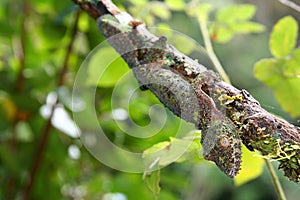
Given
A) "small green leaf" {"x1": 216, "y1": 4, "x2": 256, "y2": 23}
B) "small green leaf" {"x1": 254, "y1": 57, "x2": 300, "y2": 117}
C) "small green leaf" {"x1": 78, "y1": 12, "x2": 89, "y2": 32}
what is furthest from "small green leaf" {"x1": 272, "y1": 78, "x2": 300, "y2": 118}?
"small green leaf" {"x1": 78, "y1": 12, "x2": 89, "y2": 32}

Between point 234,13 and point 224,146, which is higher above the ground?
point 234,13

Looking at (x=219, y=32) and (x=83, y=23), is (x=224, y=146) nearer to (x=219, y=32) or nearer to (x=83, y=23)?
(x=219, y=32)

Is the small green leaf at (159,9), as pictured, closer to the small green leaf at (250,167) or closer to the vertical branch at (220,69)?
the vertical branch at (220,69)

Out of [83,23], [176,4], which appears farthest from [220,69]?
[83,23]

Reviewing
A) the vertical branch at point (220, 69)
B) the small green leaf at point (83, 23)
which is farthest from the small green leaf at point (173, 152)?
the small green leaf at point (83, 23)

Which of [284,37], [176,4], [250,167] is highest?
[176,4]

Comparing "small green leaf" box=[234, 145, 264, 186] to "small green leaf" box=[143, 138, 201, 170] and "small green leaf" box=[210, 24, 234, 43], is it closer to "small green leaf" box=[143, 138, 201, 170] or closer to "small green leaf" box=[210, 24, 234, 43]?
"small green leaf" box=[143, 138, 201, 170]
